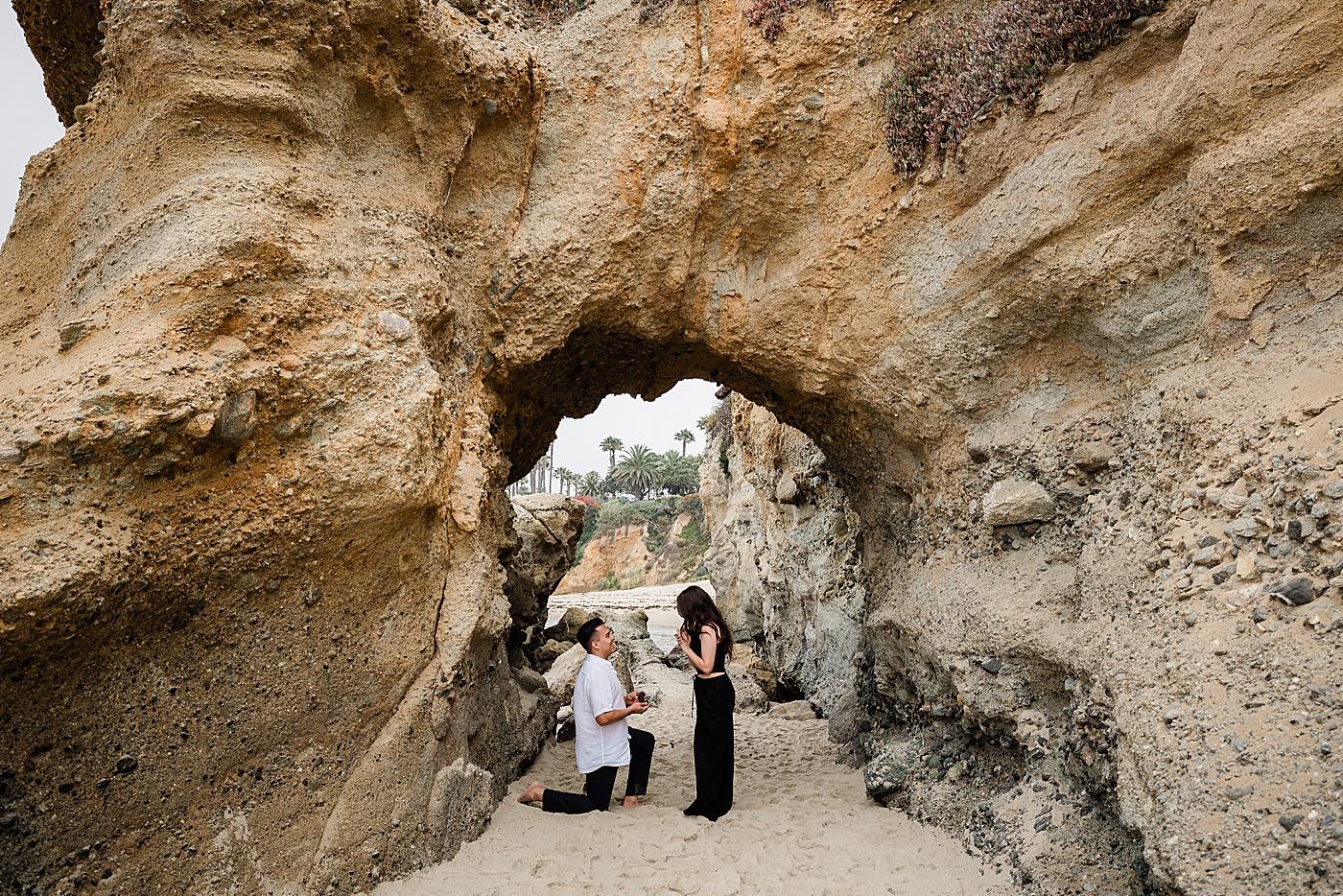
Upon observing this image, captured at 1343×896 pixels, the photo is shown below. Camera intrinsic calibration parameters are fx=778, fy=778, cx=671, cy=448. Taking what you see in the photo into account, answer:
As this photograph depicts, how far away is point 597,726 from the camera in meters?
5.93

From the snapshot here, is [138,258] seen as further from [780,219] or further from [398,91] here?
[780,219]

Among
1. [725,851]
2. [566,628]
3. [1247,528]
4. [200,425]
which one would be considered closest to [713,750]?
[725,851]

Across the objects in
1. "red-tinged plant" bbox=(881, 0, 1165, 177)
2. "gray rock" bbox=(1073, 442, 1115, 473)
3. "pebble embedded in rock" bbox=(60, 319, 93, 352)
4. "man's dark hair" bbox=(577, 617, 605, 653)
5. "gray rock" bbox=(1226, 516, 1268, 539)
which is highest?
"red-tinged plant" bbox=(881, 0, 1165, 177)


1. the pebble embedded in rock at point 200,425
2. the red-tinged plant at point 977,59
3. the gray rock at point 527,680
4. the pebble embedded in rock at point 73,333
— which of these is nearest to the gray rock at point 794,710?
the gray rock at point 527,680

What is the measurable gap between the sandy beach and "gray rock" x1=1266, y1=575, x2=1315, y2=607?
6.95 feet

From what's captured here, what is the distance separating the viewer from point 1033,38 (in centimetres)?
550

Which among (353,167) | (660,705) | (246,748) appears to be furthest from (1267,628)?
(660,705)

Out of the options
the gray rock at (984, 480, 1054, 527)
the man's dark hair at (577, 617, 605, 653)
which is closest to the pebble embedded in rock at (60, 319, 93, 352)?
the man's dark hair at (577, 617, 605, 653)

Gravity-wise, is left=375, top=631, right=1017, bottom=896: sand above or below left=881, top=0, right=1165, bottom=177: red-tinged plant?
below

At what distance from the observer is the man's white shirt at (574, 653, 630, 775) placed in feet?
19.3

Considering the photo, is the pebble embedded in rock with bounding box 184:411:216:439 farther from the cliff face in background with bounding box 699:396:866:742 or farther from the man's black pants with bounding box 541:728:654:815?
the cliff face in background with bounding box 699:396:866:742

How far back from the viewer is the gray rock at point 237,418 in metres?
4.11

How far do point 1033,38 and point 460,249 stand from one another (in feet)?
14.5

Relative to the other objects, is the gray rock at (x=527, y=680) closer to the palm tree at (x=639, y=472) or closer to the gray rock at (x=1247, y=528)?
the gray rock at (x=1247, y=528)
